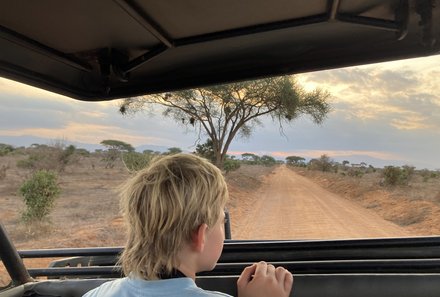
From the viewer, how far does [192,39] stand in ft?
5.51

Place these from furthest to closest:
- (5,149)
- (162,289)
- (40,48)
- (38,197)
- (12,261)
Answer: (5,149) → (38,197) → (12,261) → (40,48) → (162,289)

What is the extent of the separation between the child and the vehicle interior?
1.68 ft

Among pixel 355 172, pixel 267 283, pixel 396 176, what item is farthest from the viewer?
pixel 355 172

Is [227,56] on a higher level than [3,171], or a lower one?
higher

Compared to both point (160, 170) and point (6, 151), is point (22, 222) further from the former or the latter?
point (6, 151)

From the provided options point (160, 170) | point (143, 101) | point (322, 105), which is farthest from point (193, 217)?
point (322, 105)

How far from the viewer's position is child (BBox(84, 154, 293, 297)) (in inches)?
46.0

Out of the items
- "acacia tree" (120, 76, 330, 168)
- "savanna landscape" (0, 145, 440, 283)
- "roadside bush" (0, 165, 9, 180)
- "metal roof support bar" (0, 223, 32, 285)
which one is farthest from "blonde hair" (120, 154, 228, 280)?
"roadside bush" (0, 165, 9, 180)

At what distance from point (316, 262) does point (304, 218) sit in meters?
12.4

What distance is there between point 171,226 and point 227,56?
81cm

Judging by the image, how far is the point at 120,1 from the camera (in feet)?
4.54

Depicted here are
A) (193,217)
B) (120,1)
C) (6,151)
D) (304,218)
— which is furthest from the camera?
(6,151)

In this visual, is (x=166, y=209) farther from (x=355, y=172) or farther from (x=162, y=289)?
(x=355, y=172)

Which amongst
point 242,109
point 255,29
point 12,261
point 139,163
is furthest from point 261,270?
point 242,109
